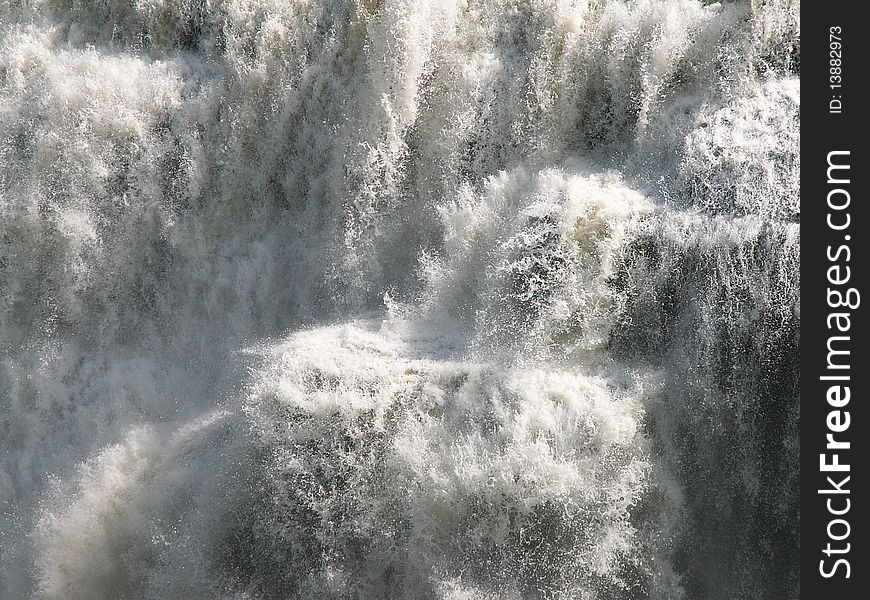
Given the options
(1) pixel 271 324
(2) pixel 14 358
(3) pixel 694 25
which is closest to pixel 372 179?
(1) pixel 271 324

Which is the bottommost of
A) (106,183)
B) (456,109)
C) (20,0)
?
(106,183)

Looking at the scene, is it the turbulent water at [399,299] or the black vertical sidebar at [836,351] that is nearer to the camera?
the black vertical sidebar at [836,351]

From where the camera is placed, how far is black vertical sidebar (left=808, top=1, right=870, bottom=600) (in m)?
3.36

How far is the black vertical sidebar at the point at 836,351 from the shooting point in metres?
3.36

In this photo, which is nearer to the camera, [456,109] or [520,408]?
[520,408]

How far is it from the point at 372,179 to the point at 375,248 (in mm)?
395

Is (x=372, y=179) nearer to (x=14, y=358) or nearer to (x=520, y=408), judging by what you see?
(x=520, y=408)

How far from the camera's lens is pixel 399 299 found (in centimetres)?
461

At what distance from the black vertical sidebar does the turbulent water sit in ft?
0.75

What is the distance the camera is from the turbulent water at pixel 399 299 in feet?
12.5

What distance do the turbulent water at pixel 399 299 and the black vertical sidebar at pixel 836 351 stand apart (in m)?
0.23

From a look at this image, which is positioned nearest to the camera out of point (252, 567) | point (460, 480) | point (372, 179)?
point (460, 480)

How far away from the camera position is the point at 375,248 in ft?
15.4

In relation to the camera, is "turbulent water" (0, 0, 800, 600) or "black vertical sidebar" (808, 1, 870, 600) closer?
"black vertical sidebar" (808, 1, 870, 600)
